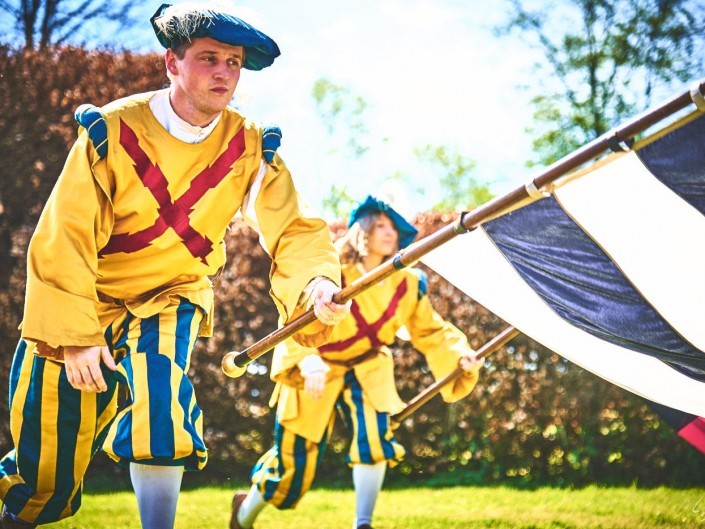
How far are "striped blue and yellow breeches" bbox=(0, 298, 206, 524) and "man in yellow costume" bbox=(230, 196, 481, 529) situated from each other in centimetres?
145

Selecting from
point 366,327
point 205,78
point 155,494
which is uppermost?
point 205,78

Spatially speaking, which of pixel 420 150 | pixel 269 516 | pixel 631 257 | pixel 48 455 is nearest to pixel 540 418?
pixel 269 516

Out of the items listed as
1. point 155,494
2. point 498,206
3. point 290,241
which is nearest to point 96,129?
point 290,241

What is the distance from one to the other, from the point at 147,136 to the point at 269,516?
3.15m

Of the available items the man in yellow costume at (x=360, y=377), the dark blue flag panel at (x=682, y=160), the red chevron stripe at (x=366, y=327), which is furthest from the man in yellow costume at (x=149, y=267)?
the red chevron stripe at (x=366, y=327)

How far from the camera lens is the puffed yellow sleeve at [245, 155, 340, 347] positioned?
297 centimetres

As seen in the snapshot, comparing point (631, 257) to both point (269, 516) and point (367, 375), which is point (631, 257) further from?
point (269, 516)

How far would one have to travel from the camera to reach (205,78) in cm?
290

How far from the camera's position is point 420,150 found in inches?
722

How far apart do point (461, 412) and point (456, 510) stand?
A: 1384 mm

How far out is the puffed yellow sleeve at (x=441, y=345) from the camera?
4.88 meters

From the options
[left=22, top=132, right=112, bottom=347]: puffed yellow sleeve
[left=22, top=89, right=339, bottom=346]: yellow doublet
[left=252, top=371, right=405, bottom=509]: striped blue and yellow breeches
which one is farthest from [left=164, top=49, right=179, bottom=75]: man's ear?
[left=252, top=371, right=405, bottom=509]: striped blue and yellow breeches

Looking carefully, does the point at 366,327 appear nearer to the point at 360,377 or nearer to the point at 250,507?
the point at 360,377

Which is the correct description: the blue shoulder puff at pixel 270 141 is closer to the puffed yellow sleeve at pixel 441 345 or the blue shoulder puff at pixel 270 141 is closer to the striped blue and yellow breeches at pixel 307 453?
the striped blue and yellow breeches at pixel 307 453
